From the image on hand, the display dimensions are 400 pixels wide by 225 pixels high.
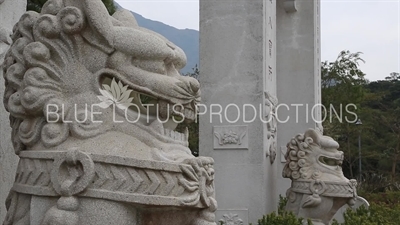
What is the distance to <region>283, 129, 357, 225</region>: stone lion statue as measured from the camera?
20.0 ft

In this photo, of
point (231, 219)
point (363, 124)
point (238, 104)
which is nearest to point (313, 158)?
point (238, 104)

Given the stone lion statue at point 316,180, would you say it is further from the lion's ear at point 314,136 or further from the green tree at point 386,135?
the green tree at point 386,135

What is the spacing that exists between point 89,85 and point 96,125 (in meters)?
0.21

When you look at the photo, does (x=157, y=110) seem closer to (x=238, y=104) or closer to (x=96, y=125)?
(x=96, y=125)

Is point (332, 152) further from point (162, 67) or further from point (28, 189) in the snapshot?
point (28, 189)

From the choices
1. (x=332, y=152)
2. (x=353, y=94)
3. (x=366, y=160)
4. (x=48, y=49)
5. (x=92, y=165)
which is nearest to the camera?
(x=92, y=165)

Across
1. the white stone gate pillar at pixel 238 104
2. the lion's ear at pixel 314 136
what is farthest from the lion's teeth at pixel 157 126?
the lion's ear at pixel 314 136

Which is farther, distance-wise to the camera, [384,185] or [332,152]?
[384,185]

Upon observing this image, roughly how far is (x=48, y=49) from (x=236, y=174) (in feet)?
14.2

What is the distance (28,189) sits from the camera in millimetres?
2363

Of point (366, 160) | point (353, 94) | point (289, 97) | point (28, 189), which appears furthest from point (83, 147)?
point (366, 160)

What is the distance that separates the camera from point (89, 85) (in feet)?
8.16

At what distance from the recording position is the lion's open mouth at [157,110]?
8.21ft

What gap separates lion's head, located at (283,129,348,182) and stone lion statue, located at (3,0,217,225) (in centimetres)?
395
